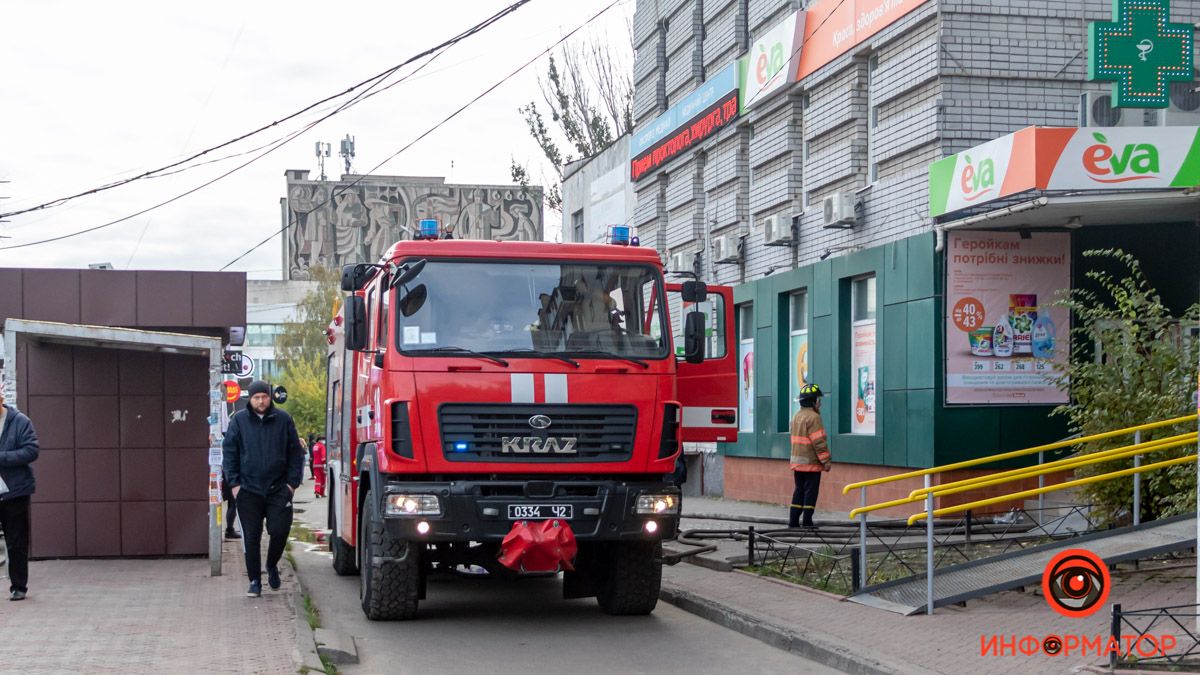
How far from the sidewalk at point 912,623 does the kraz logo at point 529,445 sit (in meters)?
1.87

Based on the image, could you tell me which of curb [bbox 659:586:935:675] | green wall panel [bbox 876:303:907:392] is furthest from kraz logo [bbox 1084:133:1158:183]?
curb [bbox 659:586:935:675]

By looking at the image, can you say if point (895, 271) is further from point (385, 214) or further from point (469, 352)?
point (385, 214)

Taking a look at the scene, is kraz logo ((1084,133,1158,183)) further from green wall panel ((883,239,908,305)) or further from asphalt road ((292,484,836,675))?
asphalt road ((292,484,836,675))

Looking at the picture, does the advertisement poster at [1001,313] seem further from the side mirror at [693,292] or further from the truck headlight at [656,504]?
the truck headlight at [656,504]

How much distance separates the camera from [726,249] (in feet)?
82.5

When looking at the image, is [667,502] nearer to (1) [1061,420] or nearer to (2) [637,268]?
(2) [637,268]

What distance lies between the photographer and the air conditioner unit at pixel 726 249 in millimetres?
24984

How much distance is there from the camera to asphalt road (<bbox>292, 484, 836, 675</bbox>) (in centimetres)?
909

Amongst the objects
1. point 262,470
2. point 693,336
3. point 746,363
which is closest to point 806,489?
point 693,336

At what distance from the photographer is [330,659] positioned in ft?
29.5

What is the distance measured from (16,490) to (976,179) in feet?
33.5

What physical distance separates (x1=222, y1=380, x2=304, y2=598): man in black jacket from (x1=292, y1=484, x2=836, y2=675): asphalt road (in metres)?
0.76

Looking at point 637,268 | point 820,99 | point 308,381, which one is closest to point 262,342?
point 308,381

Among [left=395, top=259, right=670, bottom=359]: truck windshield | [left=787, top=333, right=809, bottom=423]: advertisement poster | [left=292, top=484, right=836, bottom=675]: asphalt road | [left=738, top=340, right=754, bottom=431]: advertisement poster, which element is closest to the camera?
[left=292, top=484, right=836, bottom=675]: asphalt road
